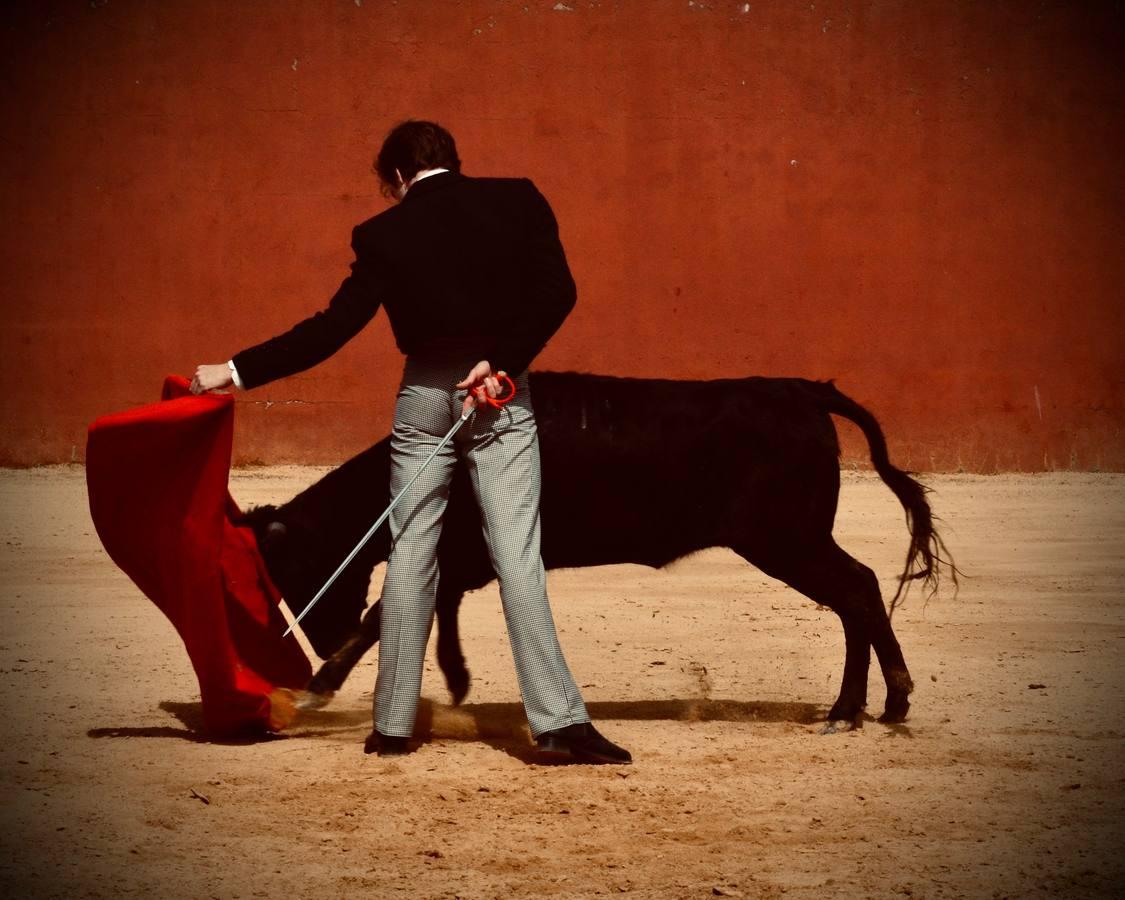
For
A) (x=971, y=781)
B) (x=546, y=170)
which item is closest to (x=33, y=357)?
(x=546, y=170)

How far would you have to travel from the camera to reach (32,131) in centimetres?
1076

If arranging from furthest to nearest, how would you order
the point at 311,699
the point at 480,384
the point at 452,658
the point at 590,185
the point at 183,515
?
the point at 590,185, the point at 452,658, the point at 311,699, the point at 183,515, the point at 480,384

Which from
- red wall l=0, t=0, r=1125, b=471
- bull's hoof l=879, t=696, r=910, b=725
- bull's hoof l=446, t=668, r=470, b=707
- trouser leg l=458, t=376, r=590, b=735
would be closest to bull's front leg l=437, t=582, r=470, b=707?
bull's hoof l=446, t=668, r=470, b=707

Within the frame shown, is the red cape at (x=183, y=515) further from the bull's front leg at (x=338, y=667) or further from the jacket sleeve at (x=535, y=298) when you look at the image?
the jacket sleeve at (x=535, y=298)

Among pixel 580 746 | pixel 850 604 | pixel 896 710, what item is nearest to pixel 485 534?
pixel 580 746

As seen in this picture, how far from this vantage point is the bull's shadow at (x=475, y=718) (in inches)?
171

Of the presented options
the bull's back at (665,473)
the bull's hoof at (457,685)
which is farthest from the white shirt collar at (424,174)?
the bull's hoof at (457,685)

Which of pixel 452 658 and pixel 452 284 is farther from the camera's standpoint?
pixel 452 658

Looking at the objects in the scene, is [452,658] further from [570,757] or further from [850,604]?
[850,604]

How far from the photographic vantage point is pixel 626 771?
12.8 feet

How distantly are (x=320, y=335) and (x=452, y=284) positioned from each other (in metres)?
0.38

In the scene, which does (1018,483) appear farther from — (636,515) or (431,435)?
(431,435)

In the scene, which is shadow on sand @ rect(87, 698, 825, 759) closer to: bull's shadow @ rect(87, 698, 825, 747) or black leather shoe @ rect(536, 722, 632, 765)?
bull's shadow @ rect(87, 698, 825, 747)

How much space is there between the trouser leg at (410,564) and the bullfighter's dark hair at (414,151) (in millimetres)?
575
